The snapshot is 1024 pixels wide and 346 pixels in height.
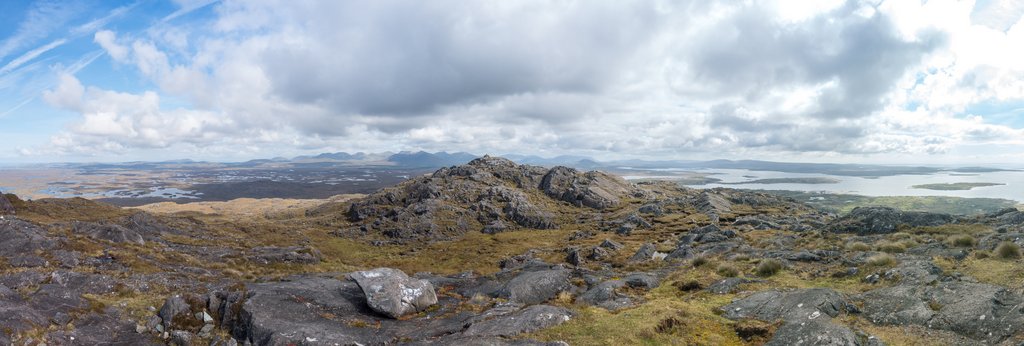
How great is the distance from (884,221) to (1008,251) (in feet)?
90.9

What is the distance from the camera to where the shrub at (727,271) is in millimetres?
29480

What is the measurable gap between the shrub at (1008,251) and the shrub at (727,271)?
1302cm

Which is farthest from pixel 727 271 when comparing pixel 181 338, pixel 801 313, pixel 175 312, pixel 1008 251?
pixel 175 312

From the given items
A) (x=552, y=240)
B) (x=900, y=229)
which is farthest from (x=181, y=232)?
(x=900, y=229)

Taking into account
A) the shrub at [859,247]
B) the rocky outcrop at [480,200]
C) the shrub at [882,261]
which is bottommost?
the rocky outcrop at [480,200]

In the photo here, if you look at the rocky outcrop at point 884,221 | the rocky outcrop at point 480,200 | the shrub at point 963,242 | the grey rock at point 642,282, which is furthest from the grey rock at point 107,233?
the rocky outcrop at point 884,221

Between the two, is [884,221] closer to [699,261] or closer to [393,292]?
[699,261]

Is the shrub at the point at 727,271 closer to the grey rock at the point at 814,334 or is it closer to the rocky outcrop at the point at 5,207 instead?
the grey rock at the point at 814,334

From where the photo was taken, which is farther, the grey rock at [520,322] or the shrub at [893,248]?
the shrub at [893,248]

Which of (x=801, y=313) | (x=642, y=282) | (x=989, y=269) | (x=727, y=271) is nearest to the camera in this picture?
(x=801, y=313)

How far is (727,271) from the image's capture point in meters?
30.1

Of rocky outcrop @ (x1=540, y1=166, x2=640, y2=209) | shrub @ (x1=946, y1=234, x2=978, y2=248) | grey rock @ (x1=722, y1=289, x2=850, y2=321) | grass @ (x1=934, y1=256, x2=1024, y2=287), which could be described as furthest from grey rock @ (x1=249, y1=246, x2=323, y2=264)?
rocky outcrop @ (x1=540, y1=166, x2=640, y2=209)

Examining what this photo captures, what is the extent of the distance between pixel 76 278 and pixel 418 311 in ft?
65.1

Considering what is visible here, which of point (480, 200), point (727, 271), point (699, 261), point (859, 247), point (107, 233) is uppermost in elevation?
point (859, 247)
